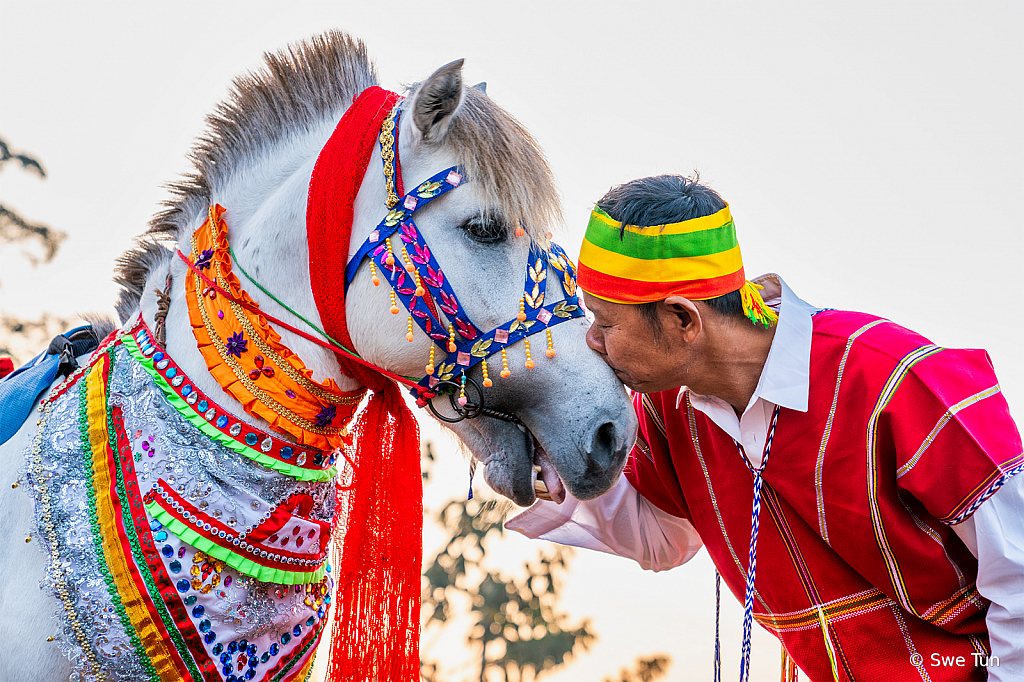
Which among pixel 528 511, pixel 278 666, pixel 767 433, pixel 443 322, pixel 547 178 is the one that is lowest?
pixel 528 511

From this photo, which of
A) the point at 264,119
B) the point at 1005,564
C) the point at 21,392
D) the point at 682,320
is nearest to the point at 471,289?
the point at 682,320

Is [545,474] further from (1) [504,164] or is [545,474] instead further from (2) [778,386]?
(1) [504,164]

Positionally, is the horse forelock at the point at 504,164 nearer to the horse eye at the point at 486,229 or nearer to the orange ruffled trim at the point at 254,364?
the horse eye at the point at 486,229

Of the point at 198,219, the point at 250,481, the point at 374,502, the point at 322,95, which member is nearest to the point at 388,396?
the point at 374,502

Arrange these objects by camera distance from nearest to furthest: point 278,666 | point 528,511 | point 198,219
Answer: point 278,666 < point 198,219 < point 528,511

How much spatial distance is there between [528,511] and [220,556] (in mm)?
878

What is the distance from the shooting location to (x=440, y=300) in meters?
1.55

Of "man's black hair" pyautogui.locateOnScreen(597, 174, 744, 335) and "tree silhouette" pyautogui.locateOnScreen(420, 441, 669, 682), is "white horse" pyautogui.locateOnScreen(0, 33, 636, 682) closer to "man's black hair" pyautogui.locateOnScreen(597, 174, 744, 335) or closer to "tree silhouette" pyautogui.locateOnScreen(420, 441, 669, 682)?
"man's black hair" pyautogui.locateOnScreen(597, 174, 744, 335)

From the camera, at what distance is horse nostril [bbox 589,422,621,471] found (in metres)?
1.58

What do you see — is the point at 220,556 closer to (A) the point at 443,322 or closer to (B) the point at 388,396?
(B) the point at 388,396

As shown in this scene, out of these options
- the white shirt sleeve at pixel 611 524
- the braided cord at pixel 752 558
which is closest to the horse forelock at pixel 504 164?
the braided cord at pixel 752 558

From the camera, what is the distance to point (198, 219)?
5.83 ft

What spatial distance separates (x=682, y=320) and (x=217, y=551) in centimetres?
108

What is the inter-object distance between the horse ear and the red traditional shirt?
968 mm
